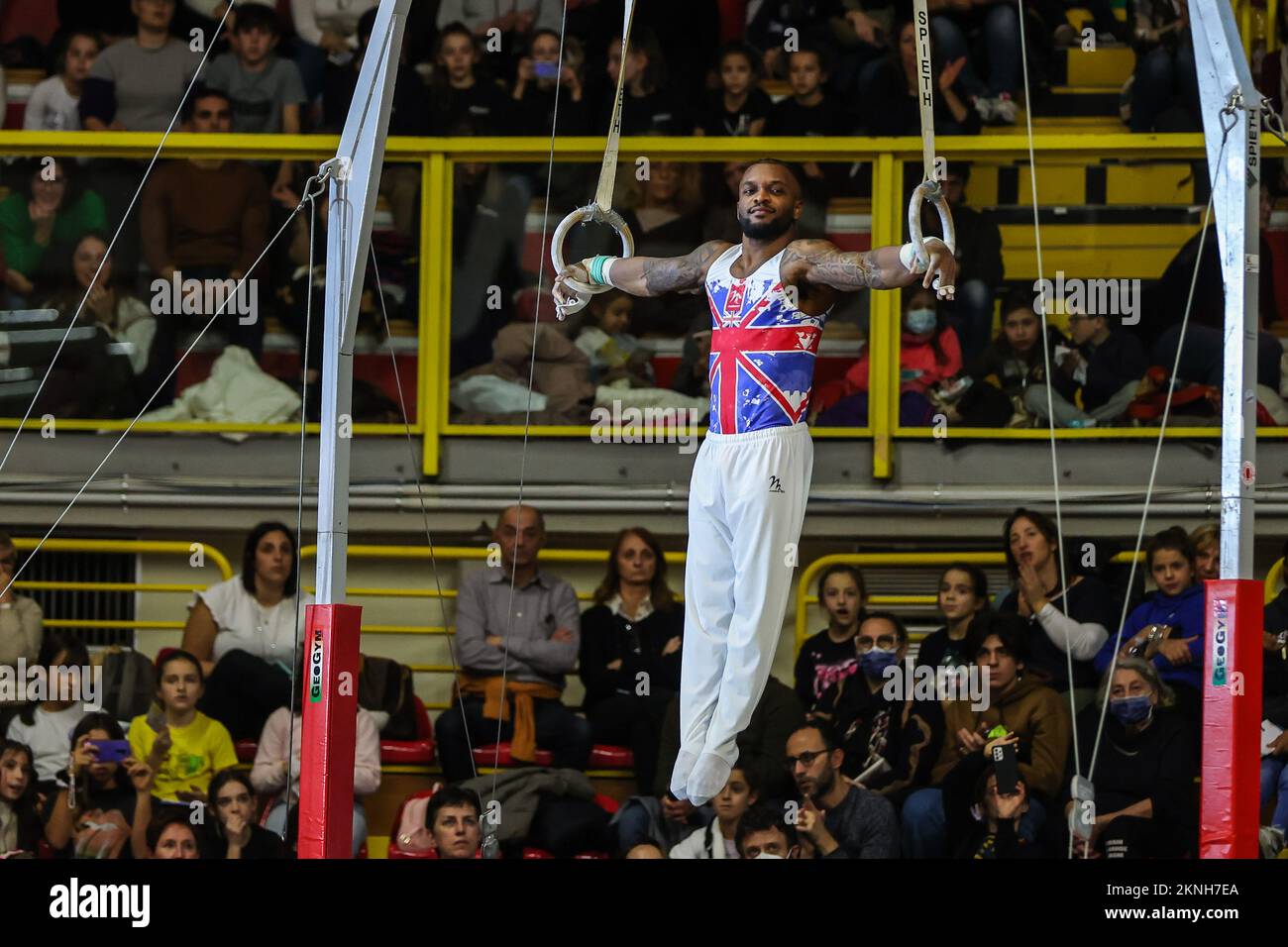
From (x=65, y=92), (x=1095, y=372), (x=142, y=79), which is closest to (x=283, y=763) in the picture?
(x=142, y=79)

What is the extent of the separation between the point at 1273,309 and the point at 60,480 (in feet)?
16.2

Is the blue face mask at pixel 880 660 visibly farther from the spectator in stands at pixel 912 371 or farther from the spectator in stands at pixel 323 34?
the spectator in stands at pixel 323 34

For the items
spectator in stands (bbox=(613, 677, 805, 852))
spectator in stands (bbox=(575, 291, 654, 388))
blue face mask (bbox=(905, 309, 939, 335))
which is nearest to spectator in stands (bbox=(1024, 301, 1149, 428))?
blue face mask (bbox=(905, 309, 939, 335))

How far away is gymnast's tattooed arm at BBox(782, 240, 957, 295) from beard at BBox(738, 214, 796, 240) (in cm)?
5

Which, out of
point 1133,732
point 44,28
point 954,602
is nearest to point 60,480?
point 44,28

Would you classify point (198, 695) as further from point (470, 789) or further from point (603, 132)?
point (603, 132)

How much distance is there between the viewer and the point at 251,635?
320 inches

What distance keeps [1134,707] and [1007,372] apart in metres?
1.70

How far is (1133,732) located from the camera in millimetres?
7262

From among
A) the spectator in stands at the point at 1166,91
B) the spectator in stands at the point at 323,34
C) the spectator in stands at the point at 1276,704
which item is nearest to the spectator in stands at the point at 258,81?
the spectator in stands at the point at 323,34

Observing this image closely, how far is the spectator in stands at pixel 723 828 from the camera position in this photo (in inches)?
288

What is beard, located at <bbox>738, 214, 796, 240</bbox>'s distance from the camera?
6.14m

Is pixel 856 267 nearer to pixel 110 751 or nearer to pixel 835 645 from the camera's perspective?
pixel 835 645
